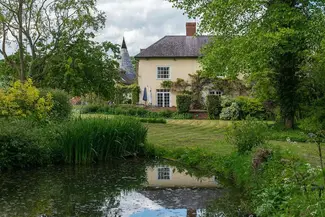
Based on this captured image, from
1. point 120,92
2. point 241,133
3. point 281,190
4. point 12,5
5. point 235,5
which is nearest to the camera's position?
point 281,190

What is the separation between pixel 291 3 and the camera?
53.5 ft

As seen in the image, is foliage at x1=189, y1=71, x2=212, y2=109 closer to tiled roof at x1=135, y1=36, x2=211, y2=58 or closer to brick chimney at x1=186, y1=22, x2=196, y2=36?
tiled roof at x1=135, y1=36, x2=211, y2=58

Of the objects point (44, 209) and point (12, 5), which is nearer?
point (44, 209)

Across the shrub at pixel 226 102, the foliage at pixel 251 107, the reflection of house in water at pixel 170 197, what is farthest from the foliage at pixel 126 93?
the reflection of house in water at pixel 170 197

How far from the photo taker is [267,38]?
1428 centimetres

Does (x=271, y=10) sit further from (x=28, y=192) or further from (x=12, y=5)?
(x=12, y=5)

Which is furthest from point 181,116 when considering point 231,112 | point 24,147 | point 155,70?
point 24,147

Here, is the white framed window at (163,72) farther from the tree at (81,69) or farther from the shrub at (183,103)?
the tree at (81,69)

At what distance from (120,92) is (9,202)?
89.6ft

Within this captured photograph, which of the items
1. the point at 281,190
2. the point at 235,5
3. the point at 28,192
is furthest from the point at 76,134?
the point at 235,5

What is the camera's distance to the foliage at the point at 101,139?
10398mm

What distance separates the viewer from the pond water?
6.57m

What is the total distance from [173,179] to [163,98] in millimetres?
23775

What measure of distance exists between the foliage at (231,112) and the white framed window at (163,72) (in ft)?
26.7
